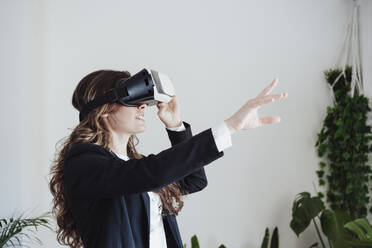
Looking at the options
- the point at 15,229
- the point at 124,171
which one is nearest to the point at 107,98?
the point at 124,171

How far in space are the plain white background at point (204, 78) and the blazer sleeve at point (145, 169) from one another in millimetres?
1194

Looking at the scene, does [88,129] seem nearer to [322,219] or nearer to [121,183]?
[121,183]

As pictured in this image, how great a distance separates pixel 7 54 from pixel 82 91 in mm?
1030

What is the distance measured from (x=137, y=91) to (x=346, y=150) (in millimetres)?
2249

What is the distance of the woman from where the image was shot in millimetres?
917

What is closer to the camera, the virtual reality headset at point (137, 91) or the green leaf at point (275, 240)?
the virtual reality headset at point (137, 91)

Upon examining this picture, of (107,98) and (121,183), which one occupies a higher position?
(107,98)

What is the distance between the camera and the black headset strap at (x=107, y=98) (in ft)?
3.81

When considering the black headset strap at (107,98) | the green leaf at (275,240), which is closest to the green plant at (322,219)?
the green leaf at (275,240)

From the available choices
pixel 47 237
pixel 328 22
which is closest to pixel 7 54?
pixel 47 237

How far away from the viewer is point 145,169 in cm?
93

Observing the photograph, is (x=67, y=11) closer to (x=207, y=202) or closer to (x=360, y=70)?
(x=207, y=202)

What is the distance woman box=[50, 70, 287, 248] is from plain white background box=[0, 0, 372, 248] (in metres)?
0.96

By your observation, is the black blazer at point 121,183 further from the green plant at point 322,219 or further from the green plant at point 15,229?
the green plant at point 322,219
